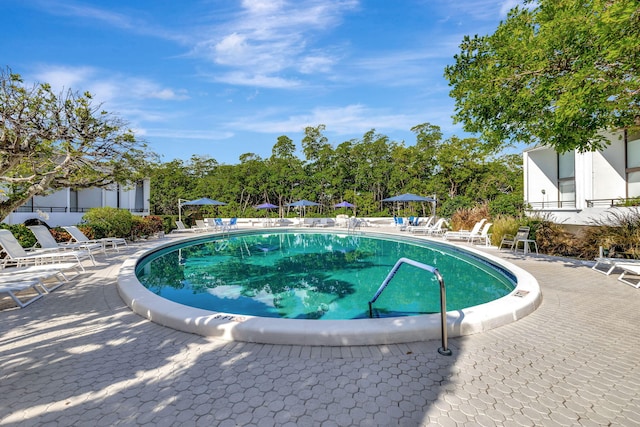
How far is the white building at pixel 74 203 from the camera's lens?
15242mm

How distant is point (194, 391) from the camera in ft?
7.66

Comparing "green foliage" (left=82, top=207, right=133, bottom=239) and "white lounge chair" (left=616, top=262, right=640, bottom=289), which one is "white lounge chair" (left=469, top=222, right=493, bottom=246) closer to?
"white lounge chair" (left=616, top=262, right=640, bottom=289)

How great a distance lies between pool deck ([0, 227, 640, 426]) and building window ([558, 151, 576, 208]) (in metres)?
15.8

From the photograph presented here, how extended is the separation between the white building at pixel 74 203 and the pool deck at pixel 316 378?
39.2ft

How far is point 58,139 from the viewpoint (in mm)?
5824

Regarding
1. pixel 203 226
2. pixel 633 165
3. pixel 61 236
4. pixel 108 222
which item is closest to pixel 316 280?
pixel 61 236

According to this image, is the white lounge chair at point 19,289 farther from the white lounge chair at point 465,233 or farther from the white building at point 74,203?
the white lounge chair at point 465,233

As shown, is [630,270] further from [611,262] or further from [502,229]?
[502,229]

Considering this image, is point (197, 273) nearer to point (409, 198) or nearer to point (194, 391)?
point (194, 391)

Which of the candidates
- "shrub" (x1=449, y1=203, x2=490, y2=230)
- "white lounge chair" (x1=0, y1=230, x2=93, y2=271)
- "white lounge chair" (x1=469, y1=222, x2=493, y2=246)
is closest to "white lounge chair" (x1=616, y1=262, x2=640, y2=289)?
"white lounge chair" (x1=469, y1=222, x2=493, y2=246)

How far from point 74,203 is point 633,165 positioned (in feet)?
103

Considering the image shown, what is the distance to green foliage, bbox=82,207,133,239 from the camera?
37.6 feet

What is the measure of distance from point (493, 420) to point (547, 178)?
64.4ft

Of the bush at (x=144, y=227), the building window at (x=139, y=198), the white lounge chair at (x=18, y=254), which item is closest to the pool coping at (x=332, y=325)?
the white lounge chair at (x=18, y=254)
